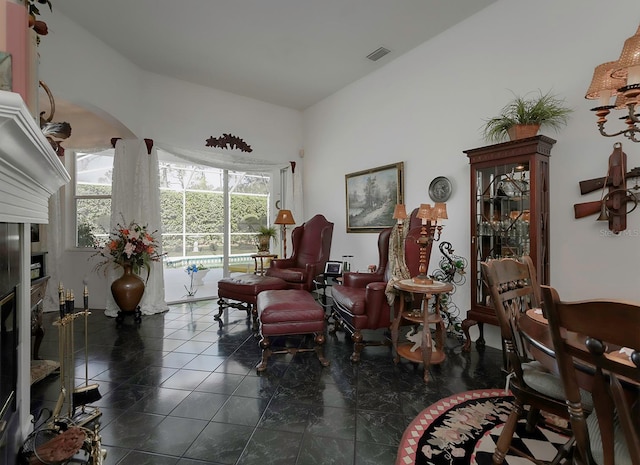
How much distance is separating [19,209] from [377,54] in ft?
12.6

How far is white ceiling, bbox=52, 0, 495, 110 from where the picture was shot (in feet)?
9.70

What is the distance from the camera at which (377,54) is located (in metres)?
3.79

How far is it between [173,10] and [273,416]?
3708 millimetres

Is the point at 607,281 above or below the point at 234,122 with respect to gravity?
below

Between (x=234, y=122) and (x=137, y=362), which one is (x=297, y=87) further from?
(x=137, y=362)

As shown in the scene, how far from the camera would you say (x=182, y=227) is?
486 cm

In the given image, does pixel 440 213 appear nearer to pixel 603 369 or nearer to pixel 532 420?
pixel 532 420

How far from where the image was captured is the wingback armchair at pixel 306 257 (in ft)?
13.2

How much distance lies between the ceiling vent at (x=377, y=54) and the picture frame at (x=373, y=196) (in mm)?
1358

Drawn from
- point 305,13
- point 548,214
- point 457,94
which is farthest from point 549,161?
point 305,13

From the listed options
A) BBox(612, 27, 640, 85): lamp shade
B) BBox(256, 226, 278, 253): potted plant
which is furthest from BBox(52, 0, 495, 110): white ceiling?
BBox(256, 226, 278, 253): potted plant

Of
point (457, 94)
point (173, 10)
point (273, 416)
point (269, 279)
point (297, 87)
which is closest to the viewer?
point (273, 416)

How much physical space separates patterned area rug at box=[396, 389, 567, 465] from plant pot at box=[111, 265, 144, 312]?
360 cm

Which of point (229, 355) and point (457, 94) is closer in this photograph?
point (229, 355)
